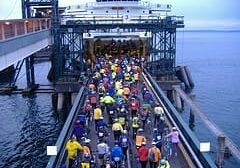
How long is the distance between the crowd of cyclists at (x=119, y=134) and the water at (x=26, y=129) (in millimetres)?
7543

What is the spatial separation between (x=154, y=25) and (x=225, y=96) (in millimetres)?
22800

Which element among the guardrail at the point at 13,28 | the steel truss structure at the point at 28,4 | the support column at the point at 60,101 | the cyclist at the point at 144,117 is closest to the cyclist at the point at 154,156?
the cyclist at the point at 144,117

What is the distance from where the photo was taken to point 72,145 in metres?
17.6

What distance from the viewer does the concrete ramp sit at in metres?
24.5

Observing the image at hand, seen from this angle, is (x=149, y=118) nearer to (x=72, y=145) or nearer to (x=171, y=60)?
(x=72, y=145)

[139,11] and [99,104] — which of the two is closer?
[99,104]

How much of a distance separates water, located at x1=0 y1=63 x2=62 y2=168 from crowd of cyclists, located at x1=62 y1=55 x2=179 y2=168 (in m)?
7.54

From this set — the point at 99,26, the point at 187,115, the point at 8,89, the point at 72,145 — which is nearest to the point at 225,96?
the point at 187,115

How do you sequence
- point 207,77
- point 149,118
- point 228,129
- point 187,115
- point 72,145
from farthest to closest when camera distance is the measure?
point 207,77 < point 187,115 < point 228,129 < point 149,118 < point 72,145

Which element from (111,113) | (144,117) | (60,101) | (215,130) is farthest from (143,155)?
(60,101)

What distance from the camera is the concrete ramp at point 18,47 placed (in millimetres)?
24453

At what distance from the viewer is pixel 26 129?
40.5m

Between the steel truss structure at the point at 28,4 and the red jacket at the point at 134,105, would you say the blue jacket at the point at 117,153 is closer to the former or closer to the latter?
the red jacket at the point at 134,105

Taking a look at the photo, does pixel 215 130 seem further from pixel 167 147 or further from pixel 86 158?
pixel 86 158
